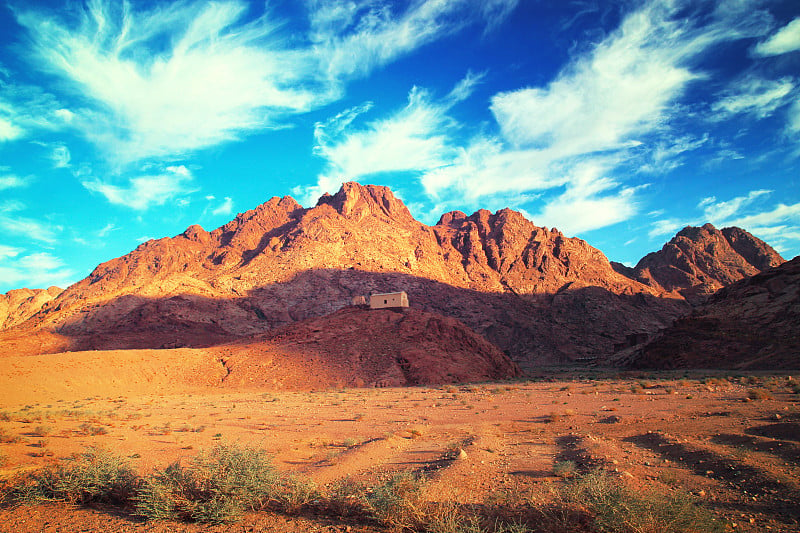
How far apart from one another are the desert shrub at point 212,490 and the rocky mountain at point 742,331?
3938 centimetres

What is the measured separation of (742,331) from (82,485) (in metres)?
49.3

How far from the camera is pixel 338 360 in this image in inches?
1550

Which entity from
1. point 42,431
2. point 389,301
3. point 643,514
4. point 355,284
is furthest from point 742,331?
point 355,284

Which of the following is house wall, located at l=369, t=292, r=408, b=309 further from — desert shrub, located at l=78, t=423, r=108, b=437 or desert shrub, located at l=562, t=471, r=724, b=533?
desert shrub, located at l=562, t=471, r=724, b=533

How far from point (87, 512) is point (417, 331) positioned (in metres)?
38.6

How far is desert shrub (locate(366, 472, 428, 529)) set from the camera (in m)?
5.16

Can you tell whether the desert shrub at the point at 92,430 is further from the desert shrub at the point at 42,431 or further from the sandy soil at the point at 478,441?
the desert shrub at the point at 42,431

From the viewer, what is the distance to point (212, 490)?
611 cm

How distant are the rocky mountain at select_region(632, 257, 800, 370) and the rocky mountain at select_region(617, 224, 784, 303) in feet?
213

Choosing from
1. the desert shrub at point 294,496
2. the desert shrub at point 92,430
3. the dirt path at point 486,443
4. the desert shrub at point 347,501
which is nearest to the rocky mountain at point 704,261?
the dirt path at point 486,443

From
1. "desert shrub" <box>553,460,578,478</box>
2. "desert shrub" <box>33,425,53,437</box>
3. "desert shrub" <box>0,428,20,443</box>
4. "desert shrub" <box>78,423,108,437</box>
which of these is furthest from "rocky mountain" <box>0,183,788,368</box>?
"desert shrub" <box>553,460,578,478</box>

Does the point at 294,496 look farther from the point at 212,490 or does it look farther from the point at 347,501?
the point at 212,490

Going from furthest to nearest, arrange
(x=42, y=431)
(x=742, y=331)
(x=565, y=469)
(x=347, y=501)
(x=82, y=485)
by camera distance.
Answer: (x=742, y=331)
(x=42, y=431)
(x=565, y=469)
(x=82, y=485)
(x=347, y=501)

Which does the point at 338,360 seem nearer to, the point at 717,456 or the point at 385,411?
the point at 385,411
